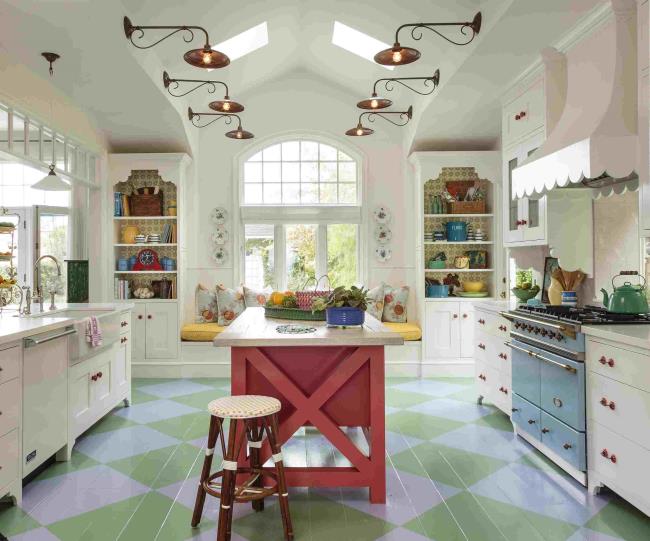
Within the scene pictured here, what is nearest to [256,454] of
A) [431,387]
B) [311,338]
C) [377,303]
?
[311,338]

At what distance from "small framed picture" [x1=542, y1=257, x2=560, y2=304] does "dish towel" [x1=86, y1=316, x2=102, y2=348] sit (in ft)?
11.6

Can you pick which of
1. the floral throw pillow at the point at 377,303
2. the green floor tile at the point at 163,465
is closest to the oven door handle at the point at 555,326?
the green floor tile at the point at 163,465

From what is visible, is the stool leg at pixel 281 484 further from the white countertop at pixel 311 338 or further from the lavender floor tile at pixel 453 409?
the lavender floor tile at pixel 453 409

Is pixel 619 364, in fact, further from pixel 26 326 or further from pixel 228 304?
pixel 228 304

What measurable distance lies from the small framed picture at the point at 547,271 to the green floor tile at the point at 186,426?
2.97 m

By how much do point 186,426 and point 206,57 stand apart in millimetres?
2739

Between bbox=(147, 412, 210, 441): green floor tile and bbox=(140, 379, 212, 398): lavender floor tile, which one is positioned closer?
bbox=(147, 412, 210, 441): green floor tile

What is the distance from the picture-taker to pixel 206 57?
11.3 feet

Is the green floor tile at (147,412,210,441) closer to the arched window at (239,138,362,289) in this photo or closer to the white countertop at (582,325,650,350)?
the arched window at (239,138,362,289)

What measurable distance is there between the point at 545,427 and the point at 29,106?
173 inches

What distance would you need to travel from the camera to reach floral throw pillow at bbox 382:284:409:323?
682cm

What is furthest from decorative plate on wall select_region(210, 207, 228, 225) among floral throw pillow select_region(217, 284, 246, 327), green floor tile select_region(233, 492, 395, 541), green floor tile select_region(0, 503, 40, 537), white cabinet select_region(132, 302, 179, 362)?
green floor tile select_region(233, 492, 395, 541)

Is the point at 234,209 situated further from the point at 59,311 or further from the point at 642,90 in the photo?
the point at 642,90

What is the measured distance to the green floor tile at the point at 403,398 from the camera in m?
5.20
